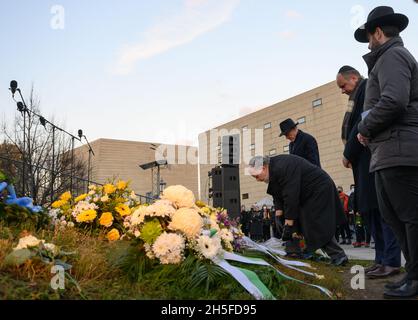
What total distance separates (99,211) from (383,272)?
3.08 metres

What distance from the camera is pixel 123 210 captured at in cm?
486

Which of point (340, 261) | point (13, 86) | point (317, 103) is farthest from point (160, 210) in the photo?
point (317, 103)

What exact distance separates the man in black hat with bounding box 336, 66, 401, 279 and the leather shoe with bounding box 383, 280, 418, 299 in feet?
3.29

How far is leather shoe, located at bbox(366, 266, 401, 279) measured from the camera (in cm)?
401

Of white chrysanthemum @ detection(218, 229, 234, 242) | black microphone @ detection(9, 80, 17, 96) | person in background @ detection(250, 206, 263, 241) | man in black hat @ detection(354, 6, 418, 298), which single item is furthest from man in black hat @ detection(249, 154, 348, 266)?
person in background @ detection(250, 206, 263, 241)

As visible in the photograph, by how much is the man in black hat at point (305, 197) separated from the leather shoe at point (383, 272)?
1.01 metres

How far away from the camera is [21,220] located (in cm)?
→ 373

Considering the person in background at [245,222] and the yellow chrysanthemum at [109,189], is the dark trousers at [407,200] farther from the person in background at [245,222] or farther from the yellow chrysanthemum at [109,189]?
the person in background at [245,222]

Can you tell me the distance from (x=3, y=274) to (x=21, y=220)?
142 cm

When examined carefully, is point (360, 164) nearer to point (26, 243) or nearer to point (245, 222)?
point (26, 243)

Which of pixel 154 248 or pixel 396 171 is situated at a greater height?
pixel 396 171

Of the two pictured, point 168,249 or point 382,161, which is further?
point 382,161
